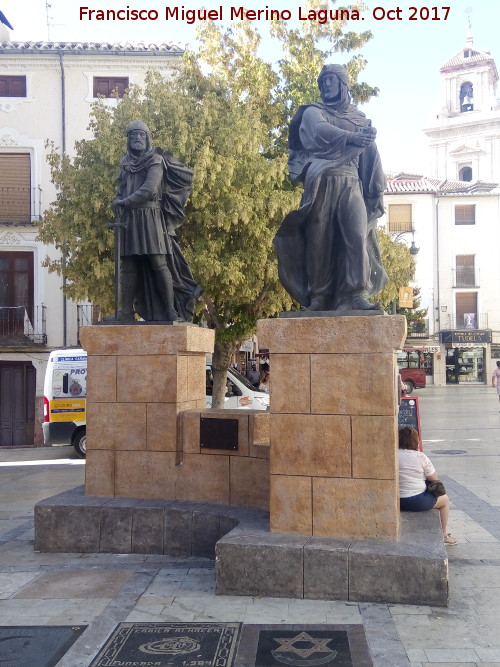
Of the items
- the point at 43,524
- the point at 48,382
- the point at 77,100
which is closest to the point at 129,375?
the point at 43,524

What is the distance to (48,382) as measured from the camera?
1605 cm

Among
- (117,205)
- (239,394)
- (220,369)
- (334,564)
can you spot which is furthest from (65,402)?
(334,564)

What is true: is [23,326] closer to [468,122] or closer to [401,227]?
[401,227]

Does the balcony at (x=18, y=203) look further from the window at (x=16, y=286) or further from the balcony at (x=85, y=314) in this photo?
the balcony at (x=85, y=314)

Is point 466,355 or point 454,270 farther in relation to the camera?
point 454,270

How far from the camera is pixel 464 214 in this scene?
46.7 meters

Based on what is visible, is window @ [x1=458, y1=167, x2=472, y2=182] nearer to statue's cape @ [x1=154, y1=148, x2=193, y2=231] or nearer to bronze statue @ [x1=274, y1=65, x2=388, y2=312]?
statue's cape @ [x1=154, y1=148, x2=193, y2=231]

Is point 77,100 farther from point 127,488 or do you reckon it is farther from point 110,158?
point 127,488

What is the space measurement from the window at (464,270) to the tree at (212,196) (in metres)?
32.0

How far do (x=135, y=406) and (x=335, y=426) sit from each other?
2272 mm

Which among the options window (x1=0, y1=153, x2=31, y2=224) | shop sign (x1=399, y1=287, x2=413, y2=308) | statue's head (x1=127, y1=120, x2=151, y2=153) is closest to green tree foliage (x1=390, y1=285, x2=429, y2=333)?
shop sign (x1=399, y1=287, x2=413, y2=308)

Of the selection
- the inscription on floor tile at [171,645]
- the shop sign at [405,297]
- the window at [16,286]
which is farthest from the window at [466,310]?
the inscription on floor tile at [171,645]

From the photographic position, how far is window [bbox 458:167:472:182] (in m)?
61.2

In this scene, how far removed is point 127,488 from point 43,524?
81 cm
